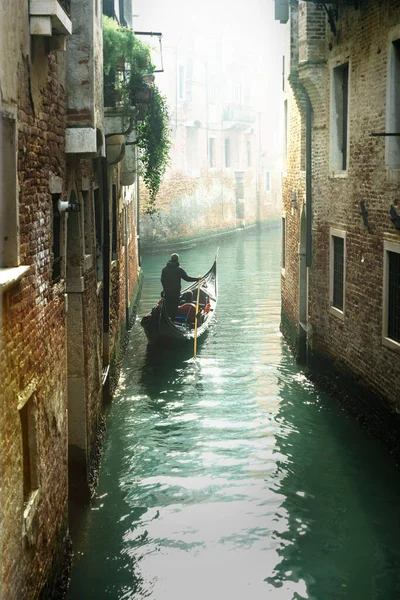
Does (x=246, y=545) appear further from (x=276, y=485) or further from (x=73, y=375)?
(x=73, y=375)

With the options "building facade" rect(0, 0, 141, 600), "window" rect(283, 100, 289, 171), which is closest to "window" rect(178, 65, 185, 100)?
"window" rect(283, 100, 289, 171)

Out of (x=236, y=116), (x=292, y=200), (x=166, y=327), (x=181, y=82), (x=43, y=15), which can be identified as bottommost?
(x=166, y=327)

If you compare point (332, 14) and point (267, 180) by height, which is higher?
point (332, 14)

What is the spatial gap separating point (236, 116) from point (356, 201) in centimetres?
3096

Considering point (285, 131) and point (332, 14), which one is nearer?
point (332, 14)

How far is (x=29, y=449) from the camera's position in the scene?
5.06m

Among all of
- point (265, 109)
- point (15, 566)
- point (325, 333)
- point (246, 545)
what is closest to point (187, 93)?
point (265, 109)

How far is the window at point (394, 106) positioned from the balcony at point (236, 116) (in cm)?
3098

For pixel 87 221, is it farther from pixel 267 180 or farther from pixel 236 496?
pixel 267 180

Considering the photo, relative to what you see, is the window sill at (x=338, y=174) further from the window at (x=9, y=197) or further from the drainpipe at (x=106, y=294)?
the window at (x=9, y=197)

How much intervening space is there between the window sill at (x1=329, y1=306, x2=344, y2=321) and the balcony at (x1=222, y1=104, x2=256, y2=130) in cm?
2908

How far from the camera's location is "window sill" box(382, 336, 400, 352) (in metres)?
8.66

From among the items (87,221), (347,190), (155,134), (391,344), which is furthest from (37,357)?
(155,134)

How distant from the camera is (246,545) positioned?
695 centimetres
